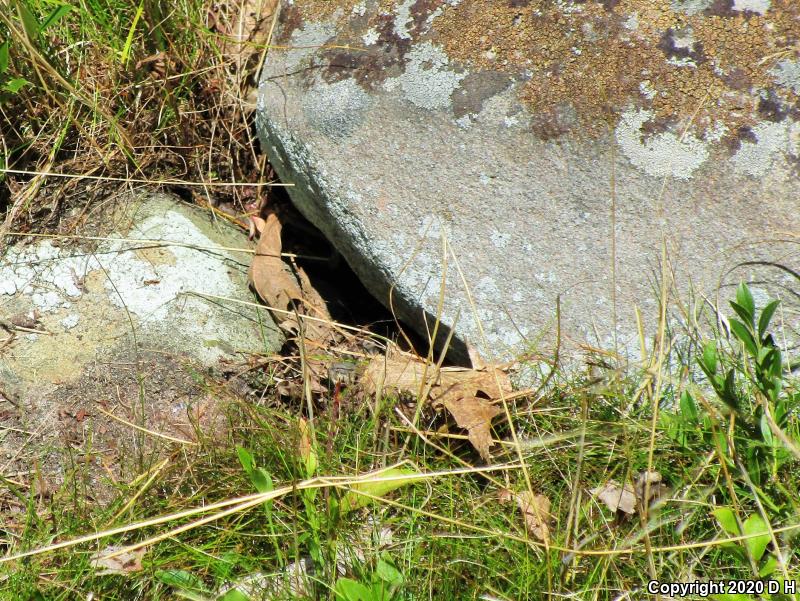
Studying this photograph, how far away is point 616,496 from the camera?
166 centimetres

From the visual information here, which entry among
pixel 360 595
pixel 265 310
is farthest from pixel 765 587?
pixel 265 310

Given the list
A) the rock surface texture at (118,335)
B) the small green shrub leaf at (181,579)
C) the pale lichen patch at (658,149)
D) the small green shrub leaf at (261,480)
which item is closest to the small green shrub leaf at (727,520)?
the pale lichen patch at (658,149)

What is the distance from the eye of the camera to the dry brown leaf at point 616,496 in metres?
1.63

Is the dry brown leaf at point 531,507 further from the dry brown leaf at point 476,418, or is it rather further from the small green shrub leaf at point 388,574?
the small green shrub leaf at point 388,574

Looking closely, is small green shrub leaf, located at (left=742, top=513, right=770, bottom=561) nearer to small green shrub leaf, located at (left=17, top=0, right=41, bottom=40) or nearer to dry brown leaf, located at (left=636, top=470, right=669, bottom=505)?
dry brown leaf, located at (left=636, top=470, right=669, bottom=505)

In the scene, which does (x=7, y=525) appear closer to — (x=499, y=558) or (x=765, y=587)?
(x=499, y=558)

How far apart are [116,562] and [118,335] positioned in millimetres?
696

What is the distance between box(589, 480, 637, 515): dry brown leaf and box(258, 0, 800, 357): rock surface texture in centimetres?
38

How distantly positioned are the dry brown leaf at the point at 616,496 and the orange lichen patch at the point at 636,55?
95cm

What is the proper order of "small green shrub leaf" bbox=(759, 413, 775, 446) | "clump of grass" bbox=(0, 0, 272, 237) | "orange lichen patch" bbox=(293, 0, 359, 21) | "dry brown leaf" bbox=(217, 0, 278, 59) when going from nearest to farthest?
"small green shrub leaf" bbox=(759, 413, 775, 446)
"orange lichen patch" bbox=(293, 0, 359, 21)
"clump of grass" bbox=(0, 0, 272, 237)
"dry brown leaf" bbox=(217, 0, 278, 59)

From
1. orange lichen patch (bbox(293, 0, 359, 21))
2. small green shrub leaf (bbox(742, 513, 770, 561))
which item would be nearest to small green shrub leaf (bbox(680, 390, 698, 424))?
small green shrub leaf (bbox(742, 513, 770, 561))

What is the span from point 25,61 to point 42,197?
43 cm

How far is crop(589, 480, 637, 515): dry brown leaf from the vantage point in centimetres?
163

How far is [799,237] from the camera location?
1.82m
